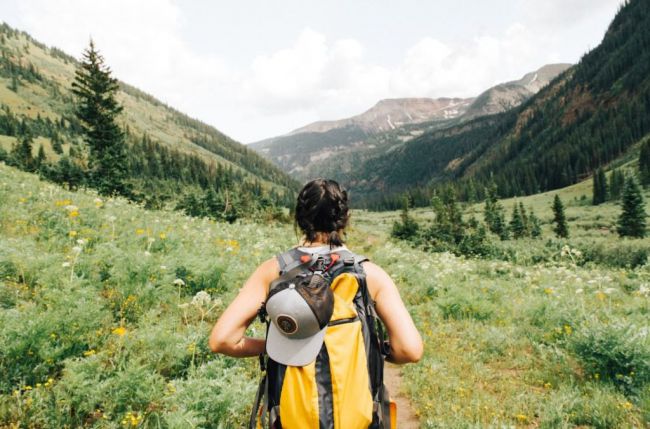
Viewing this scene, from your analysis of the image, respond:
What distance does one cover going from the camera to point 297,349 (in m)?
2.15

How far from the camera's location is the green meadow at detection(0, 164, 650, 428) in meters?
3.58

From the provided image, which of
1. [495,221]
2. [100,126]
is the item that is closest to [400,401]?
[100,126]

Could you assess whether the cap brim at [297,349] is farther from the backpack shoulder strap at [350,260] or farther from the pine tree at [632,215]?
the pine tree at [632,215]

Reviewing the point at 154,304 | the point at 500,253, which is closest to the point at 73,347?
the point at 154,304

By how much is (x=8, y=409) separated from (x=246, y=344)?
2565mm

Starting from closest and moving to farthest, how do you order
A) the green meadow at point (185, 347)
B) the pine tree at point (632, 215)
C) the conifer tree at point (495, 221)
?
the green meadow at point (185, 347) < the pine tree at point (632, 215) < the conifer tree at point (495, 221)

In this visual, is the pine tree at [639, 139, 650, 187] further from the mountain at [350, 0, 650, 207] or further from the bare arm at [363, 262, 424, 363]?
the bare arm at [363, 262, 424, 363]

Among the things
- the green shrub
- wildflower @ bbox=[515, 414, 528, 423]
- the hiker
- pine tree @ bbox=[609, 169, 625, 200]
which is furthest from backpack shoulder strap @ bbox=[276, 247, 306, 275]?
pine tree @ bbox=[609, 169, 625, 200]

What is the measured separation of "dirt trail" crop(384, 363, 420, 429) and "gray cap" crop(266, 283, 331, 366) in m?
3.43

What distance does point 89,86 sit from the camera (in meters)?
26.5

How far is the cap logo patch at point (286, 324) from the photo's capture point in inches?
82.3

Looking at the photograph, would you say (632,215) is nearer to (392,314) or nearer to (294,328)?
(392,314)

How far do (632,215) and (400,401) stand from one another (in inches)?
2081

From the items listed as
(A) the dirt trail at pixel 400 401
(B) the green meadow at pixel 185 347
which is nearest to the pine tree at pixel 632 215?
(B) the green meadow at pixel 185 347
